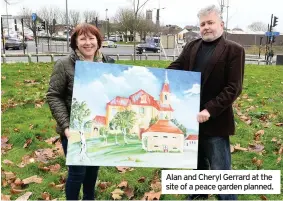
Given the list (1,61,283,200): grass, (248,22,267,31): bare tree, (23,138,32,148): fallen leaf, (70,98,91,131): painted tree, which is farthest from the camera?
(248,22,267,31): bare tree

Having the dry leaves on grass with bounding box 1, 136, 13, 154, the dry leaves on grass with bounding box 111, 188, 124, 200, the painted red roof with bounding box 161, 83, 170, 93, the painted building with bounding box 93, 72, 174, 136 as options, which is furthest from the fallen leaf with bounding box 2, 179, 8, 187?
the painted red roof with bounding box 161, 83, 170, 93

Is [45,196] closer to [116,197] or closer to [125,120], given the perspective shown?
[116,197]

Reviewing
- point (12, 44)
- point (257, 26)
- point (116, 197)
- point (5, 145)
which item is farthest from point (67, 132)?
point (257, 26)

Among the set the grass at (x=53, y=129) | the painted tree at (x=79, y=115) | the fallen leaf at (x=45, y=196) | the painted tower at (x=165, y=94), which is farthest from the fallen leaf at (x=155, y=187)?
the painted tree at (x=79, y=115)

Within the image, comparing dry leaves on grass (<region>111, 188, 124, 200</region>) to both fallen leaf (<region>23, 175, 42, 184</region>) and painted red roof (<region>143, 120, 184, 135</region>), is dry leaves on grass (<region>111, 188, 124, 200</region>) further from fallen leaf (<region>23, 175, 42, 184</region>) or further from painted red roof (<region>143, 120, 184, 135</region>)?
painted red roof (<region>143, 120, 184, 135</region>)

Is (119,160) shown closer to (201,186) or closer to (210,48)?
(201,186)

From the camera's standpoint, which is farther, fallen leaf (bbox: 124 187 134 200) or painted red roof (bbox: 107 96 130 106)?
fallen leaf (bbox: 124 187 134 200)

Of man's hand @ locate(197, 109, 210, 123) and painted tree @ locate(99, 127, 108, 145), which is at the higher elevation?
man's hand @ locate(197, 109, 210, 123)

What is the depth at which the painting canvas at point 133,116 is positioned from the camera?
2719mm

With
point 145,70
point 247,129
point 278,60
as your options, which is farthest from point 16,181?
point 278,60

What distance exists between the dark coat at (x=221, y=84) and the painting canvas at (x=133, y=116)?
106 millimetres

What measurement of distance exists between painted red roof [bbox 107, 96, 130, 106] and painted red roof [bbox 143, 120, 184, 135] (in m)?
0.29

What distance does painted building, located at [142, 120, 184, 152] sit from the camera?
2.87 meters

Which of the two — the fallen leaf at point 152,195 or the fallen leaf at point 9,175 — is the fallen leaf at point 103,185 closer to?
the fallen leaf at point 152,195
